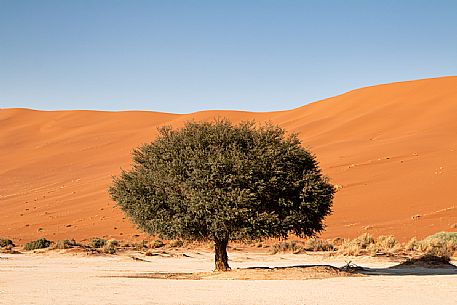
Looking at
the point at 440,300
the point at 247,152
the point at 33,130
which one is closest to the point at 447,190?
the point at 247,152

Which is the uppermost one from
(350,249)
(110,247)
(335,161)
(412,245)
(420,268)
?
(335,161)

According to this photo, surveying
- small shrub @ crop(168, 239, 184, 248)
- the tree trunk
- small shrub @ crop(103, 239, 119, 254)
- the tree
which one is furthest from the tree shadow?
small shrub @ crop(168, 239, 184, 248)

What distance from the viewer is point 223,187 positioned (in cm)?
2427

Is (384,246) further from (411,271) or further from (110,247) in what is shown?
(110,247)

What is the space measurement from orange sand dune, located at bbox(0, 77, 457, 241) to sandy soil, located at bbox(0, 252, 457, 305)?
6.98 m

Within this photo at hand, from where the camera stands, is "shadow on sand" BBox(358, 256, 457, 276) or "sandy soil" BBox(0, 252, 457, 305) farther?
"shadow on sand" BBox(358, 256, 457, 276)

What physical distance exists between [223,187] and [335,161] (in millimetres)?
38129

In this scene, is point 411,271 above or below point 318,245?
below

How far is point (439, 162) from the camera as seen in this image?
53.9 m

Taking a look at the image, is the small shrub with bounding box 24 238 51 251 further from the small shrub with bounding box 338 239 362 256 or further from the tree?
the small shrub with bounding box 338 239 362 256

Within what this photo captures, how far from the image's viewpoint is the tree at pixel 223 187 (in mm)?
23969

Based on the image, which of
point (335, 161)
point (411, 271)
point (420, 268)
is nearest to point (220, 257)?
point (411, 271)

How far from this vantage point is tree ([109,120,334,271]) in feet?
78.6

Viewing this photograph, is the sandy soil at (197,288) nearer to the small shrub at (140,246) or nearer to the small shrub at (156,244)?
the small shrub at (140,246)
